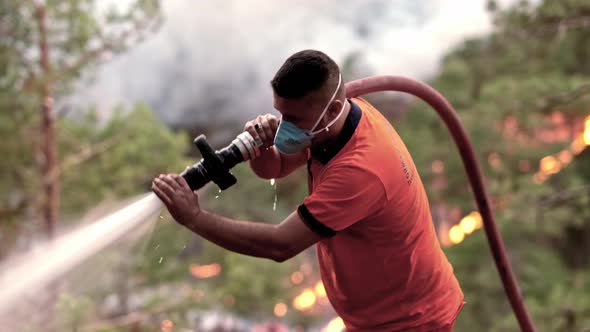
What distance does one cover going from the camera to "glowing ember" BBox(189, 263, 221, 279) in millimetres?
13938

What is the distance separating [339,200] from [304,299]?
474 inches

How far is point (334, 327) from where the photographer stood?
12930 millimetres

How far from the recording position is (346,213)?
2033mm

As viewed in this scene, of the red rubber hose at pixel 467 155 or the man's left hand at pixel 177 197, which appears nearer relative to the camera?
the man's left hand at pixel 177 197

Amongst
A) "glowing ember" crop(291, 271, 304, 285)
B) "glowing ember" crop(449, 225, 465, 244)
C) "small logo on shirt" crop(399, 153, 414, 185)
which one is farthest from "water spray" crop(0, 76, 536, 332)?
"glowing ember" crop(291, 271, 304, 285)

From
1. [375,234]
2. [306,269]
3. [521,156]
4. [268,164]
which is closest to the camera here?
[375,234]

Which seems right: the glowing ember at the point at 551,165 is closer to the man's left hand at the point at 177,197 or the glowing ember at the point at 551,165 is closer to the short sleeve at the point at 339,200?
the short sleeve at the point at 339,200

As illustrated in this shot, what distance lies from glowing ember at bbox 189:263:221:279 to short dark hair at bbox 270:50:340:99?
12.1m

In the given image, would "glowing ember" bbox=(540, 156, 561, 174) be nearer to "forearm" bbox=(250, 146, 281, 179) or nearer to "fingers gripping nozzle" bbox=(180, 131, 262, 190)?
"forearm" bbox=(250, 146, 281, 179)

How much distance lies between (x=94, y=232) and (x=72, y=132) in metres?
11.1

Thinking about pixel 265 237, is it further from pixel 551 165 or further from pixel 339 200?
pixel 551 165

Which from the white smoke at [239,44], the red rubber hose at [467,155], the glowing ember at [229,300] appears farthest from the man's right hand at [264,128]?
the white smoke at [239,44]

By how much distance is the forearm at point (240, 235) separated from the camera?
1.99 meters

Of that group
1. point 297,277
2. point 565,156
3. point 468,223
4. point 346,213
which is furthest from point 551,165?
point 346,213
